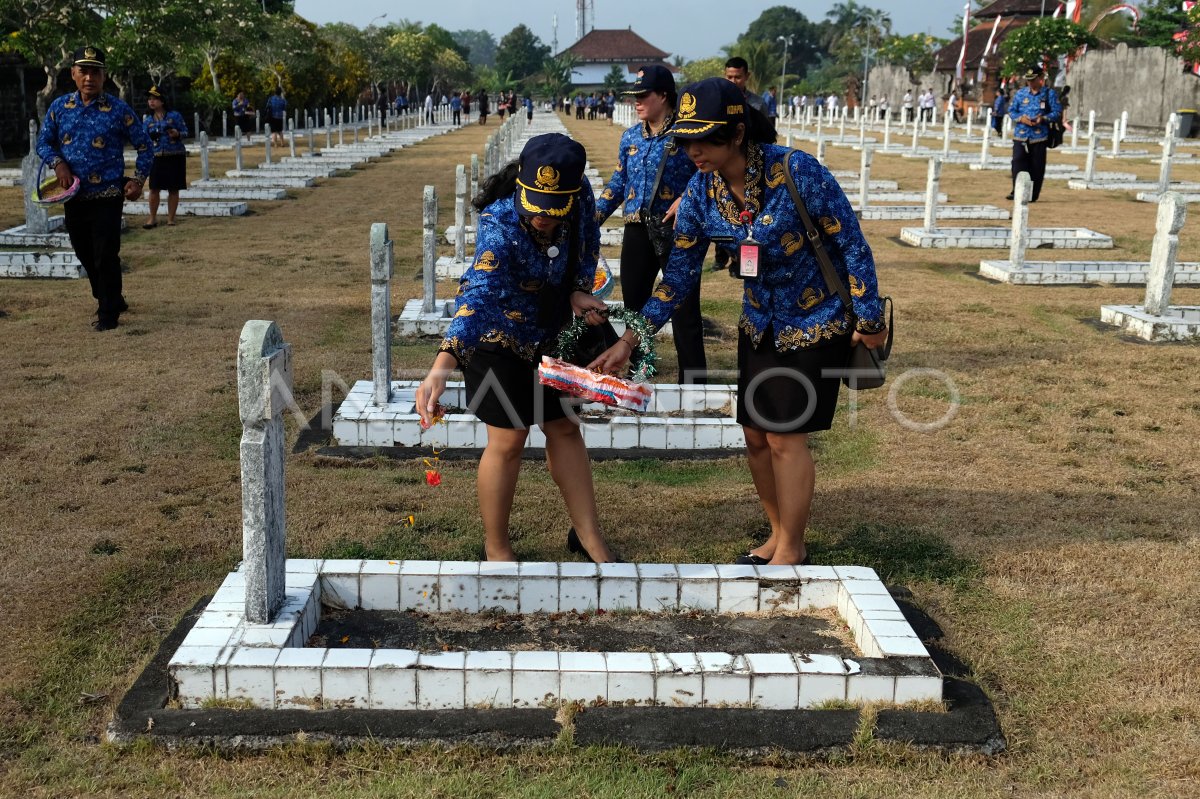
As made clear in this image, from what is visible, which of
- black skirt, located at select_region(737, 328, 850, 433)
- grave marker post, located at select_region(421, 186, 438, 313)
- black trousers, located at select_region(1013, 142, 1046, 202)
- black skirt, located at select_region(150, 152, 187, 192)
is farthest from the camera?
black trousers, located at select_region(1013, 142, 1046, 202)

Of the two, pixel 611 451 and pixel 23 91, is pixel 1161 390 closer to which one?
pixel 611 451

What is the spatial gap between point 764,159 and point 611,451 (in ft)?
8.09

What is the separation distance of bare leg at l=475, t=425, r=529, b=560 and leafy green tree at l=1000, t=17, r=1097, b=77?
3555 centimetres

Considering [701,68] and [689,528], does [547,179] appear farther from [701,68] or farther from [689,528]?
[701,68]

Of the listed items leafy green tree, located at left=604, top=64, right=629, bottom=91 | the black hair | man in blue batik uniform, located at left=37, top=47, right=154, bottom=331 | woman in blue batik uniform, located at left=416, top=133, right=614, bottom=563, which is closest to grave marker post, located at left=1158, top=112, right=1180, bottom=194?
man in blue batik uniform, located at left=37, top=47, right=154, bottom=331

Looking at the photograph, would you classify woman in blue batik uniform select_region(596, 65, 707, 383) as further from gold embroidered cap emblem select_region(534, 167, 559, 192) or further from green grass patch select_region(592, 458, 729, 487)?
gold embroidered cap emblem select_region(534, 167, 559, 192)

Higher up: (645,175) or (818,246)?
(645,175)

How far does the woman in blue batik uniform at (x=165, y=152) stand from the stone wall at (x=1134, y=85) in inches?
1215

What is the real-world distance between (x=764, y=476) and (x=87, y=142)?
5804 millimetres

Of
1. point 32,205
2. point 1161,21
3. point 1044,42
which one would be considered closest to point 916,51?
point 1161,21

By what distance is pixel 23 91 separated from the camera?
26.2 meters

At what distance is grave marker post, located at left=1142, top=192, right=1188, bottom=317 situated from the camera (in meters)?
8.77

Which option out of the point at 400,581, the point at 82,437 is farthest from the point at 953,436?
the point at 82,437

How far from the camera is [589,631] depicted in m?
4.07
